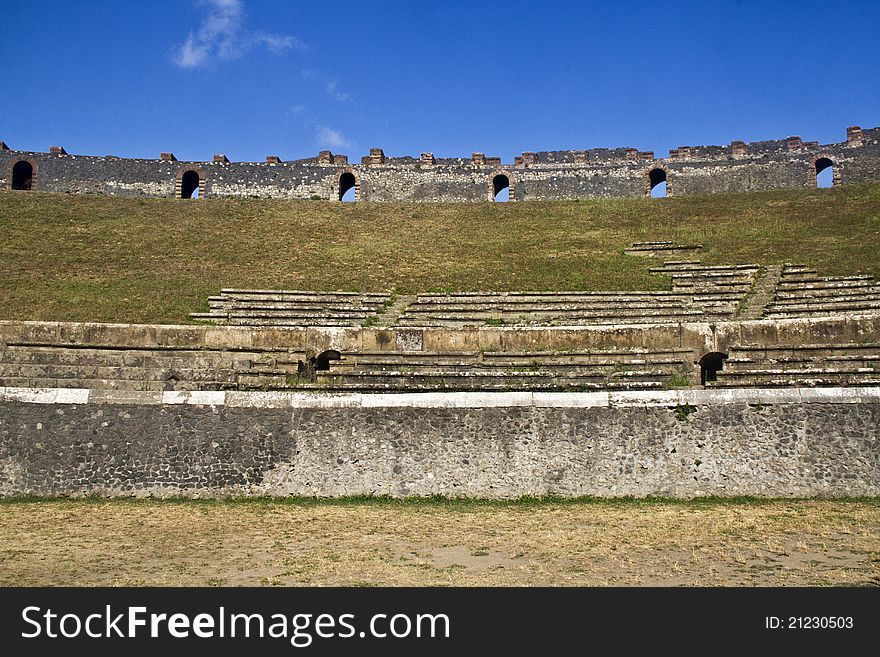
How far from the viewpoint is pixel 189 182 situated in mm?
34281

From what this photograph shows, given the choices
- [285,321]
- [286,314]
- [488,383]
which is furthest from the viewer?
[286,314]

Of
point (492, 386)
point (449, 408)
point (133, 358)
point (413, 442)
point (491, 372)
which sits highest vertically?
point (133, 358)

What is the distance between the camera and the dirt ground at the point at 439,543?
639 cm

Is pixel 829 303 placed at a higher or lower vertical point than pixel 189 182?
lower

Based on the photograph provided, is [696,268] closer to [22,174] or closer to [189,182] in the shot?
[189,182]

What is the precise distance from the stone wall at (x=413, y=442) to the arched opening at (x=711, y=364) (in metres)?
2.84

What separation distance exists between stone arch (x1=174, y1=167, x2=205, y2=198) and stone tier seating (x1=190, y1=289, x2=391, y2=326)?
54.6 feet

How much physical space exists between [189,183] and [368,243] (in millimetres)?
13551

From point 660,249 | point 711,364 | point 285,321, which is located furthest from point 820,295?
point 285,321

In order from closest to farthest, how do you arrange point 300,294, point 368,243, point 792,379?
point 792,379 → point 300,294 → point 368,243

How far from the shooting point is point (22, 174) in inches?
1308

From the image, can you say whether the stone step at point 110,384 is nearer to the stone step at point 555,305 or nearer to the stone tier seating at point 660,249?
the stone step at point 555,305

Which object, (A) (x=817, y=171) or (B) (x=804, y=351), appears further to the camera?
(A) (x=817, y=171)

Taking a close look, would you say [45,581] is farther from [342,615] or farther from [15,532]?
[342,615]
